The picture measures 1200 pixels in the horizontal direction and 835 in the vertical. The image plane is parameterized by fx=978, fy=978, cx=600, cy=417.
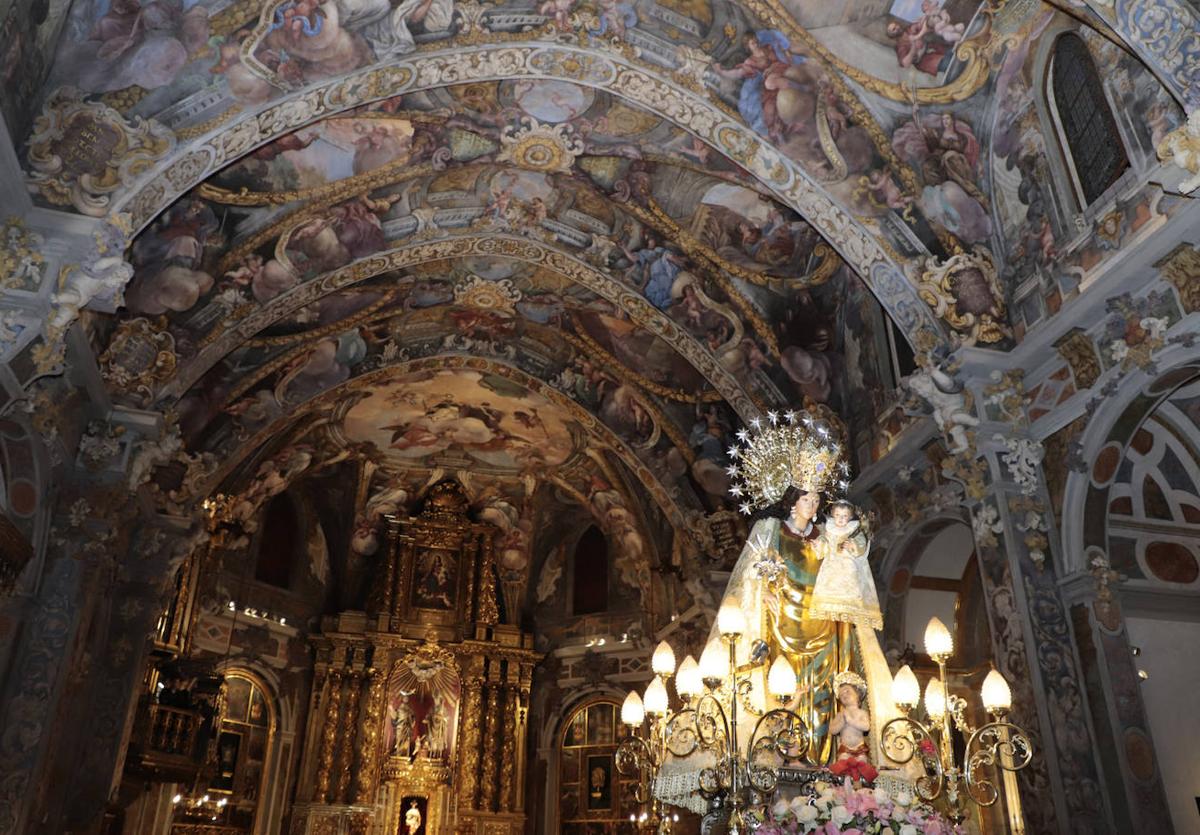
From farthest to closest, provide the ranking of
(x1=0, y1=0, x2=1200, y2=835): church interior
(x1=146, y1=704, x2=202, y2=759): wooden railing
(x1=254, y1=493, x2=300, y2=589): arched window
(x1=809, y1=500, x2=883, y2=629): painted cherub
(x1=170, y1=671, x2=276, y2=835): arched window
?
(x1=254, y1=493, x2=300, y2=589): arched window < (x1=170, y1=671, x2=276, y2=835): arched window < (x1=146, y1=704, x2=202, y2=759): wooden railing < (x1=0, y1=0, x2=1200, y2=835): church interior < (x1=809, y1=500, x2=883, y2=629): painted cherub

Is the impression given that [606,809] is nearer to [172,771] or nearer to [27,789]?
[172,771]

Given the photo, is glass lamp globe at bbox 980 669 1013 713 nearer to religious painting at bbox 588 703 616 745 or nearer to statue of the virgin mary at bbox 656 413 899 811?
statue of the virgin mary at bbox 656 413 899 811

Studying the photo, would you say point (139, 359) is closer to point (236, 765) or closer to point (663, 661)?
point (663, 661)

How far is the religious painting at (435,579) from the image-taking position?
845 inches

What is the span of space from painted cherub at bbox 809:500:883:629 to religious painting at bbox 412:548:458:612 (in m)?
15.7

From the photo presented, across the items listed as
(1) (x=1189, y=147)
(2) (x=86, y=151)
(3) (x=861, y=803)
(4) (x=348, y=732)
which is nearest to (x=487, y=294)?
(2) (x=86, y=151)

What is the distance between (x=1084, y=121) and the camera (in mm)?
8867

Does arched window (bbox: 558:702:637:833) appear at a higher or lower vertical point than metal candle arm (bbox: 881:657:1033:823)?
higher

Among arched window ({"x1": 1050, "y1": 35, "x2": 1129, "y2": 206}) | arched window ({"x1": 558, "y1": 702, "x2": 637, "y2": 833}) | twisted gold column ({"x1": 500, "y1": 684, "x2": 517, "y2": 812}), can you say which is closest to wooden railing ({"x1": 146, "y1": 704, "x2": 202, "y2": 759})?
twisted gold column ({"x1": 500, "y1": 684, "x2": 517, "y2": 812})

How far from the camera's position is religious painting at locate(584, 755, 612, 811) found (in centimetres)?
1930

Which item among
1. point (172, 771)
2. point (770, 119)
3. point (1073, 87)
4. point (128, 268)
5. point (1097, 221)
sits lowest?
point (172, 771)

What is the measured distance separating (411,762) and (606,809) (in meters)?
4.00

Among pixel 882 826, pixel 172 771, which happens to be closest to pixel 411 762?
pixel 172 771

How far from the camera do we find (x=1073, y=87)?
8.91 meters
